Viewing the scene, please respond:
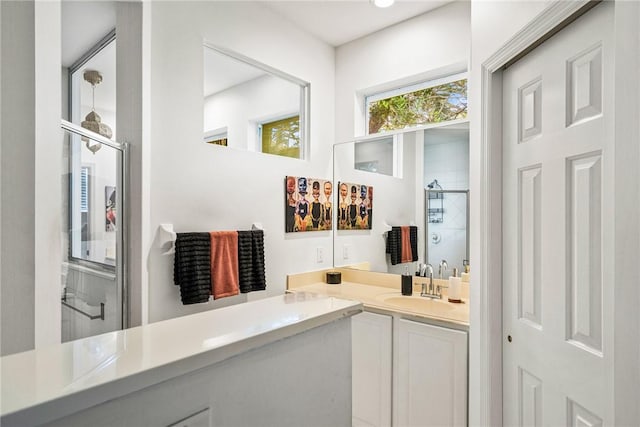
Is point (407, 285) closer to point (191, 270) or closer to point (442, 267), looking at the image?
point (442, 267)

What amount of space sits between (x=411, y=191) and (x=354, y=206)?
0.53 metres

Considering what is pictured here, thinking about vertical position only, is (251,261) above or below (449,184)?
below

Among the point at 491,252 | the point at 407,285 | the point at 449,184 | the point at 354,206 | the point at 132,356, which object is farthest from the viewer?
the point at 354,206

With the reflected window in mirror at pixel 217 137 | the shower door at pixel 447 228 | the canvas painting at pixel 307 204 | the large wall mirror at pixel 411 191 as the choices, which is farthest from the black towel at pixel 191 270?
the shower door at pixel 447 228

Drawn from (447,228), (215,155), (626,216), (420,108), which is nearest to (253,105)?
(215,155)

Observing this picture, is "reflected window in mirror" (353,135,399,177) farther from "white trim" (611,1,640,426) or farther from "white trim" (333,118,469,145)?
"white trim" (611,1,640,426)

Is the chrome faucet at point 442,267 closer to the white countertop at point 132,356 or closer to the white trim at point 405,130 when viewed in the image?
the white trim at point 405,130

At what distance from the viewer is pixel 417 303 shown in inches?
92.7

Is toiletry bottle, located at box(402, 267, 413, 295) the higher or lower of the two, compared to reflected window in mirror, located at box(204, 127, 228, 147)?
lower

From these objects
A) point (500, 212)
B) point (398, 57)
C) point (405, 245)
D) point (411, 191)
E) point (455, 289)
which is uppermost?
point (398, 57)

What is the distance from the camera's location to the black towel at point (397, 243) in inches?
99.5

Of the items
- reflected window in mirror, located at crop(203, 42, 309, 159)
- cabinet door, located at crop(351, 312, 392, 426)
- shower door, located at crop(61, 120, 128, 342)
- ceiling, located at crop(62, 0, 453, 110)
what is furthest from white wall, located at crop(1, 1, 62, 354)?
cabinet door, located at crop(351, 312, 392, 426)

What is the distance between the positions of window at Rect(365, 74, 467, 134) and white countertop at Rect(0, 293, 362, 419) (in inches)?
83.7

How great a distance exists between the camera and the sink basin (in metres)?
2.18
